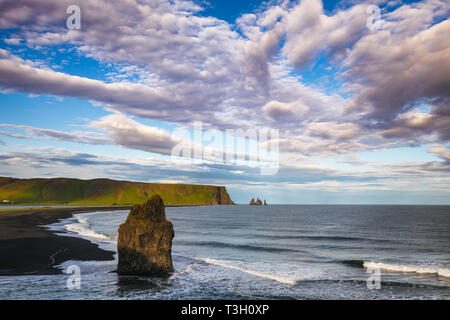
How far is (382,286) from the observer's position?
2147 centimetres

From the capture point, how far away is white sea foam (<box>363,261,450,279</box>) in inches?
1035

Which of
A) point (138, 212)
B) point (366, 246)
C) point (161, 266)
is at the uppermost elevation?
point (138, 212)

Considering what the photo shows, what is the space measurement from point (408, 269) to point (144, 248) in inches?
1021

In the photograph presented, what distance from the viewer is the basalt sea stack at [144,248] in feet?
74.8

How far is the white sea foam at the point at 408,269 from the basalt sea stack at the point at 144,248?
69.0 ft

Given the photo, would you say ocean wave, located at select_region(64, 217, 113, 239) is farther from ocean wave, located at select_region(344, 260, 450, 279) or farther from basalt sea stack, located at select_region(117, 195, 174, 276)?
ocean wave, located at select_region(344, 260, 450, 279)

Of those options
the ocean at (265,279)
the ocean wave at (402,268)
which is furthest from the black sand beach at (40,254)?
the ocean wave at (402,268)

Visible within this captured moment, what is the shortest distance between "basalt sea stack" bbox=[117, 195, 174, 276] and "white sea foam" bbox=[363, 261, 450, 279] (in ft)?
69.0
